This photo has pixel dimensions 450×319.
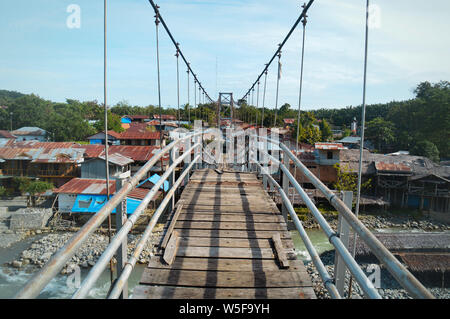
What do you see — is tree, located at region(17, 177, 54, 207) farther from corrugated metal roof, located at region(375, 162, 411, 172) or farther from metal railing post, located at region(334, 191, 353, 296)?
corrugated metal roof, located at region(375, 162, 411, 172)

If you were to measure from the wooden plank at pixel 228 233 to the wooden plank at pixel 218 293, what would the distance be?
701 millimetres

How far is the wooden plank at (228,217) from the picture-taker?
8.66ft

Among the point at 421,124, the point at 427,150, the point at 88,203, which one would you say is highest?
the point at 421,124

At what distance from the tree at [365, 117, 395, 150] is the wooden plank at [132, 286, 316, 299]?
1513 inches

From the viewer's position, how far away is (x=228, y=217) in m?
2.73

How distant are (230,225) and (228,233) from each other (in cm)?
17

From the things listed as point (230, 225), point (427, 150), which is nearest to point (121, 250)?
point (230, 225)

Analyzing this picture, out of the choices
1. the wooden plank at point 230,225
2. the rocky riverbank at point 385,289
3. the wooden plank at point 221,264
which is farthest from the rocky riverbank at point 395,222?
the wooden plank at point 221,264

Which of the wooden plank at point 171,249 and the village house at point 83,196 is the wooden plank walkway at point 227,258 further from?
the village house at point 83,196

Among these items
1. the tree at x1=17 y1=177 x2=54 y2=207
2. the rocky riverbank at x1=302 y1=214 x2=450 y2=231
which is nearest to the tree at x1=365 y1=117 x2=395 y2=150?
the rocky riverbank at x1=302 y1=214 x2=450 y2=231

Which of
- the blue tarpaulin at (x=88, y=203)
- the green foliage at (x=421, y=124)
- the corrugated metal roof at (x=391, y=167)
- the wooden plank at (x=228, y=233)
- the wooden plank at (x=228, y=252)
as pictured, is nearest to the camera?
the wooden plank at (x=228, y=252)

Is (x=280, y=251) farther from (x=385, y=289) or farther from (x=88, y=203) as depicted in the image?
(x=88, y=203)

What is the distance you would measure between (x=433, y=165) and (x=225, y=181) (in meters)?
26.5

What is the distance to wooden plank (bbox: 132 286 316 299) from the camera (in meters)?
1.53
